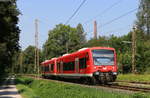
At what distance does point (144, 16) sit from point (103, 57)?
6250cm

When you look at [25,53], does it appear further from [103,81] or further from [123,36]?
[103,81]

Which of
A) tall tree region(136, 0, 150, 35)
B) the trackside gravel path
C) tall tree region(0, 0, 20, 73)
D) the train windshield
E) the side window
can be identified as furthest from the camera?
tall tree region(136, 0, 150, 35)

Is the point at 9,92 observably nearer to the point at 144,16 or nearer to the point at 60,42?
the point at 144,16

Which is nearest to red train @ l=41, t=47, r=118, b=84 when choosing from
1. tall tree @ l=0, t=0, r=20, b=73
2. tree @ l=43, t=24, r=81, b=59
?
tall tree @ l=0, t=0, r=20, b=73

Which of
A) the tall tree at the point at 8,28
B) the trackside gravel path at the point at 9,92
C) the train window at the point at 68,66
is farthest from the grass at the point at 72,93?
the tall tree at the point at 8,28

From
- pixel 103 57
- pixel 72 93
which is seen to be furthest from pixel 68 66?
pixel 72 93

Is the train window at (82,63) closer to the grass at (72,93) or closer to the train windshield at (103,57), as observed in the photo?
the train windshield at (103,57)

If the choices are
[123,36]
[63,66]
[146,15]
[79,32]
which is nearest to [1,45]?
[63,66]

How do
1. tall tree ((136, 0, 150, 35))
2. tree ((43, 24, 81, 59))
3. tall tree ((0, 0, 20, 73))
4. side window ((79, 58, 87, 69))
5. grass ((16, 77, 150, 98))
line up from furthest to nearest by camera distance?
tree ((43, 24, 81, 59)) → tall tree ((136, 0, 150, 35)) → tall tree ((0, 0, 20, 73)) → side window ((79, 58, 87, 69)) → grass ((16, 77, 150, 98))

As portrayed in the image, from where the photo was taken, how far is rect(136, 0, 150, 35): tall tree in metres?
86.2

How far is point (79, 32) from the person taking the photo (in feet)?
419

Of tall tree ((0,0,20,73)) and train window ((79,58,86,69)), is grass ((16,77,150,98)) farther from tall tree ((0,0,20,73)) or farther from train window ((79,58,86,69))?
tall tree ((0,0,20,73))

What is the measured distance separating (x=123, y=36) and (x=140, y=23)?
11.6 m

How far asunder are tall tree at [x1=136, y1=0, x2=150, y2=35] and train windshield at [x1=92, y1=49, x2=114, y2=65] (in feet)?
202
